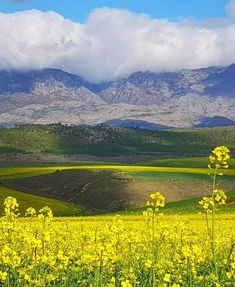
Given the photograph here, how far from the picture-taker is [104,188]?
10262 centimetres

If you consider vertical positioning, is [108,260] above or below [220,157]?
below

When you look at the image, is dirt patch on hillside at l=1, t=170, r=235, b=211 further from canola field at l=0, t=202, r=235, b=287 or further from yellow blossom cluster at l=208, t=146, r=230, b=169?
yellow blossom cluster at l=208, t=146, r=230, b=169

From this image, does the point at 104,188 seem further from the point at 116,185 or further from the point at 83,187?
the point at 83,187

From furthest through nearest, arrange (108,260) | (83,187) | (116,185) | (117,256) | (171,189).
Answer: (83,187) < (116,185) < (171,189) < (117,256) < (108,260)

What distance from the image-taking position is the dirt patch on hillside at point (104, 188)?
9381 centimetres

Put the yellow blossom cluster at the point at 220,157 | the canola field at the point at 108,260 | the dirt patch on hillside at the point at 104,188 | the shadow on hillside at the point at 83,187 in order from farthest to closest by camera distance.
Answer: the shadow on hillside at the point at 83,187, the dirt patch on hillside at the point at 104,188, the yellow blossom cluster at the point at 220,157, the canola field at the point at 108,260

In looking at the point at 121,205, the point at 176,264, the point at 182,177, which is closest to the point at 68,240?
the point at 176,264

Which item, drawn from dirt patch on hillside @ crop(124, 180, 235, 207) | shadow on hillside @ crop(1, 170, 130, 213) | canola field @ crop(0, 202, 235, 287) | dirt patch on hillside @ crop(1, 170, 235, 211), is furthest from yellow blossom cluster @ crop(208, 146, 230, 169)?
dirt patch on hillside @ crop(124, 180, 235, 207)

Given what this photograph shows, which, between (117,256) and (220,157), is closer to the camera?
(220,157)

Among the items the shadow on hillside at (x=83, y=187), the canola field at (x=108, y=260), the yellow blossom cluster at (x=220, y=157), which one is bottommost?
the shadow on hillside at (x=83, y=187)

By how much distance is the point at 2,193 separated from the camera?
91.3 meters

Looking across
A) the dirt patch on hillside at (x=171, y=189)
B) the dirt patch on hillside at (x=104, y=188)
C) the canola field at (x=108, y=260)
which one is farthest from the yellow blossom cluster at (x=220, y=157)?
the dirt patch on hillside at (x=171, y=189)

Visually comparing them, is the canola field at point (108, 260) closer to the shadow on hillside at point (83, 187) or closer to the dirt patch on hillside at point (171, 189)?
the shadow on hillside at point (83, 187)

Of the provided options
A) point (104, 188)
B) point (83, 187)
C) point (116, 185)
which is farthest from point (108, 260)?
point (83, 187)
